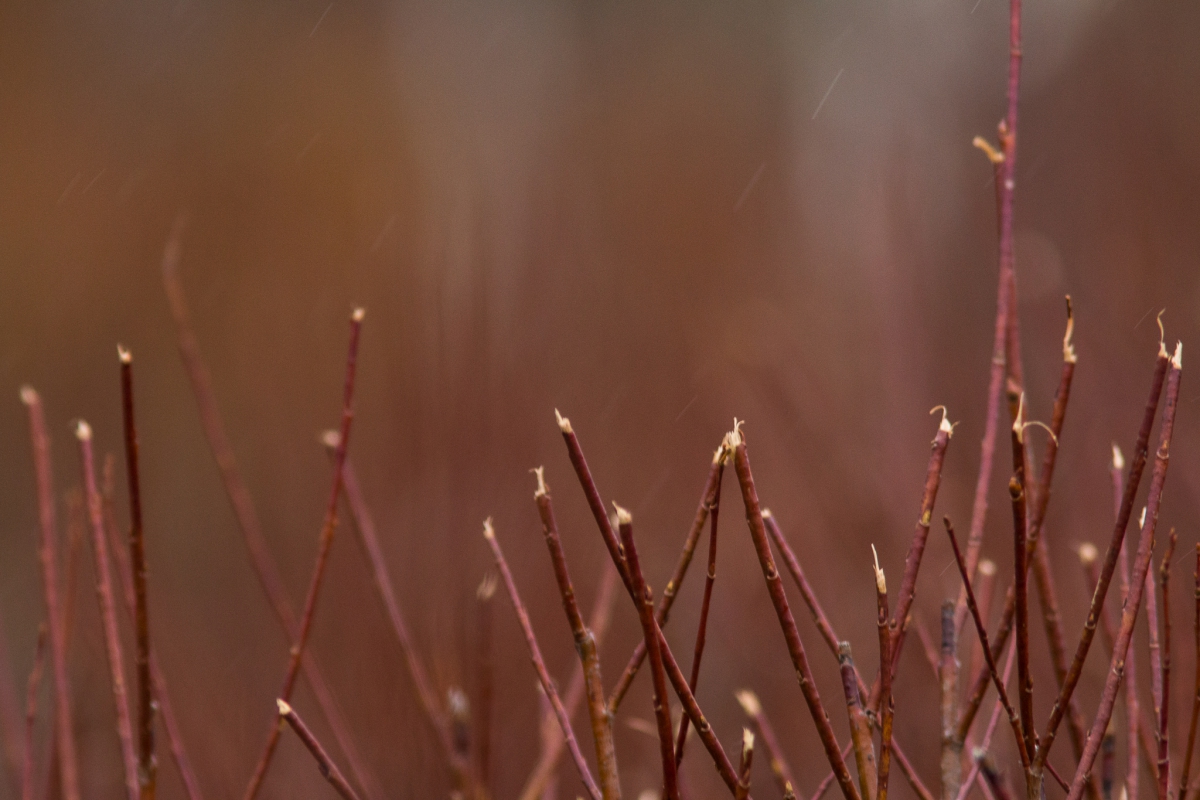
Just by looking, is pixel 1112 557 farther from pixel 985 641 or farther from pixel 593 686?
pixel 593 686

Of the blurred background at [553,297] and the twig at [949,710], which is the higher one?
the blurred background at [553,297]

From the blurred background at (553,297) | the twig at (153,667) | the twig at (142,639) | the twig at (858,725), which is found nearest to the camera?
the twig at (858,725)

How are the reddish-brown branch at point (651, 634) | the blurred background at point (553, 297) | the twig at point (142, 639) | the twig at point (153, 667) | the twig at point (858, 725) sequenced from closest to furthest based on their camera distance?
the reddish-brown branch at point (651, 634) < the twig at point (858, 725) < the twig at point (142, 639) < the twig at point (153, 667) < the blurred background at point (553, 297)

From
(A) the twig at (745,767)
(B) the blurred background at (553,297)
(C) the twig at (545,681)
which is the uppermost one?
(B) the blurred background at (553,297)

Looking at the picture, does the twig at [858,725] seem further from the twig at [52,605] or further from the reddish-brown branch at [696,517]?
the twig at [52,605]

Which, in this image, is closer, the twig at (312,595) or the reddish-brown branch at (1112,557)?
the reddish-brown branch at (1112,557)

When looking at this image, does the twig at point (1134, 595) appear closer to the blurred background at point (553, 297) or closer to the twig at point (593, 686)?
the twig at point (593, 686)

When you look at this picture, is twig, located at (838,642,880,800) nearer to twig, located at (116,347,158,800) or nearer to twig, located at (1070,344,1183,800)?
twig, located at (1070,344,1183,800)

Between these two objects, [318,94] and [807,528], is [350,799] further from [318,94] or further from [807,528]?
[318,94]

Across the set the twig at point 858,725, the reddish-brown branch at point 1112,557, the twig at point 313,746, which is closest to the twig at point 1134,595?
the reddish-brown branch at point 1112,557
